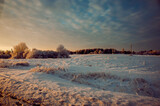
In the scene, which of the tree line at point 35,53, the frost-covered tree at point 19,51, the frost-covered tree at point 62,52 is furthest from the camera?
the frost-covered tree at point 19,51

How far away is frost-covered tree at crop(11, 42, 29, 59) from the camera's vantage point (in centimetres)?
1380

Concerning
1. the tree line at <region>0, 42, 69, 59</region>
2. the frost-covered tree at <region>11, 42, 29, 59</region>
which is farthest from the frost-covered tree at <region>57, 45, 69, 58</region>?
the frost-covered tree at <region>11, 42, 29, 59</region>

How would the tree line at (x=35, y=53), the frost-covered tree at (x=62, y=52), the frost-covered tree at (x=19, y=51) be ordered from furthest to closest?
the frost-covered tree at (x=19, y=51) < the frost-covered tree at (x=62, y=52) < the tree line at (x=35, y=53)

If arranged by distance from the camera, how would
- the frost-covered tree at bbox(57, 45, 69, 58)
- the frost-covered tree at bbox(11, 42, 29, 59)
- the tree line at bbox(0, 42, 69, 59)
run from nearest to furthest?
the tree line at bbox(0, 42, 69, 59), the frost-covered tree at bbox(57, 45, 69, 58), the frost-covered tree at bbox(11, 42, 29, 59)

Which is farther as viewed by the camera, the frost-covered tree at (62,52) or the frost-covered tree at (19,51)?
the frost-covered tree at (19,51)

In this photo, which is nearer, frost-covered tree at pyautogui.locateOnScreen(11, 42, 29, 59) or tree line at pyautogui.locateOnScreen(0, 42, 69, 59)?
tree line at pyautogui.locateOnScreen(0, 42, 69, 59)

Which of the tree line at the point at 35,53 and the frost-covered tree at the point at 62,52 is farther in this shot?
the frost-covered tree at the point at 62,52

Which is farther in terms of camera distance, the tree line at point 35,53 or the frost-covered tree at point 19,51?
the frost-covered tree at point 19,51

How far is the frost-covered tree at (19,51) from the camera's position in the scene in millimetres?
13805

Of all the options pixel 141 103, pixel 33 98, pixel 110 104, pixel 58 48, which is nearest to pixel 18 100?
pixel 33 98

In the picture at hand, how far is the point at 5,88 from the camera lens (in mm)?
2135

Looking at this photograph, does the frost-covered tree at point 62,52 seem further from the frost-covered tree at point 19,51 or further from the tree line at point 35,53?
the frost-covered tree at point 19,51

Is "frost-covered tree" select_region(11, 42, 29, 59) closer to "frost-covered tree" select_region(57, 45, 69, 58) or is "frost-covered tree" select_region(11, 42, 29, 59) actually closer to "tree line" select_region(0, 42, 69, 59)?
"tree line" select_region(0, 42, 69, 59)

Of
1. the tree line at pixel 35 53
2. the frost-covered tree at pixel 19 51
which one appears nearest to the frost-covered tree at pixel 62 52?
the tree line at pixel 35 53
